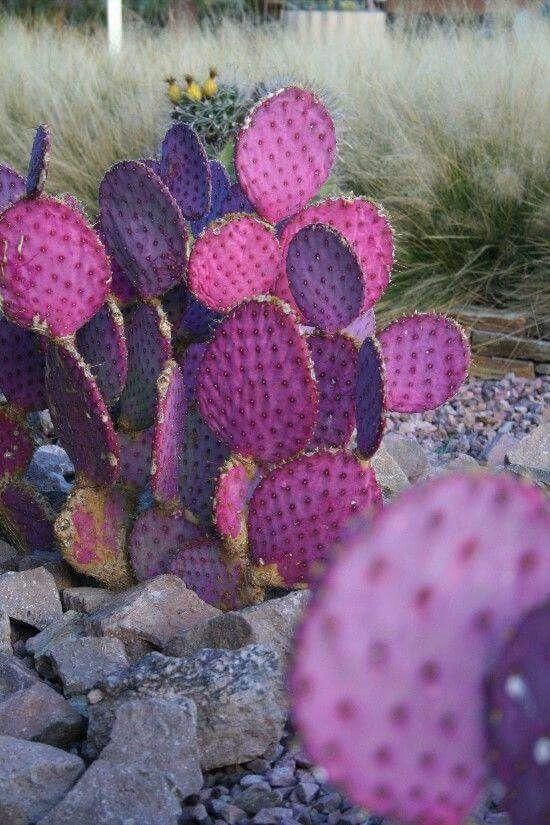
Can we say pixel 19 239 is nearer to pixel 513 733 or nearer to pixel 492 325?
pixel 513 733

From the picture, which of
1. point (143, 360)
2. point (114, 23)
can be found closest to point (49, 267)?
point (143, 360)

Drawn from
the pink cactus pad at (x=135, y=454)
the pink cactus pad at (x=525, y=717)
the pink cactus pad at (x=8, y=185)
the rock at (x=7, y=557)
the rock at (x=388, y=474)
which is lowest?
the rock at (x=388, y=474)

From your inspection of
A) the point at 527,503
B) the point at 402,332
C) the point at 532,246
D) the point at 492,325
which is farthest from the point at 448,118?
the point at 527,503

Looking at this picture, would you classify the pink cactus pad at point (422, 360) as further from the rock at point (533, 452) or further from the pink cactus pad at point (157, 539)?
the rock at point (533, 452)

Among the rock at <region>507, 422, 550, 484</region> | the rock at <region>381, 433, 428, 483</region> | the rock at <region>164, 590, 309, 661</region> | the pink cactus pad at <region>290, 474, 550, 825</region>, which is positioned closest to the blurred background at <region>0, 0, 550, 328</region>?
the rock at <region>507, 422, 550, 484</region>

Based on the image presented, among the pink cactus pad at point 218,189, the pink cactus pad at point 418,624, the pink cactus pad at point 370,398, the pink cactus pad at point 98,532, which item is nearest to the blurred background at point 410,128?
the pink cactus pad at point 218,189

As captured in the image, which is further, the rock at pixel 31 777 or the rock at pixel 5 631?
the rock at pixel 5 631
